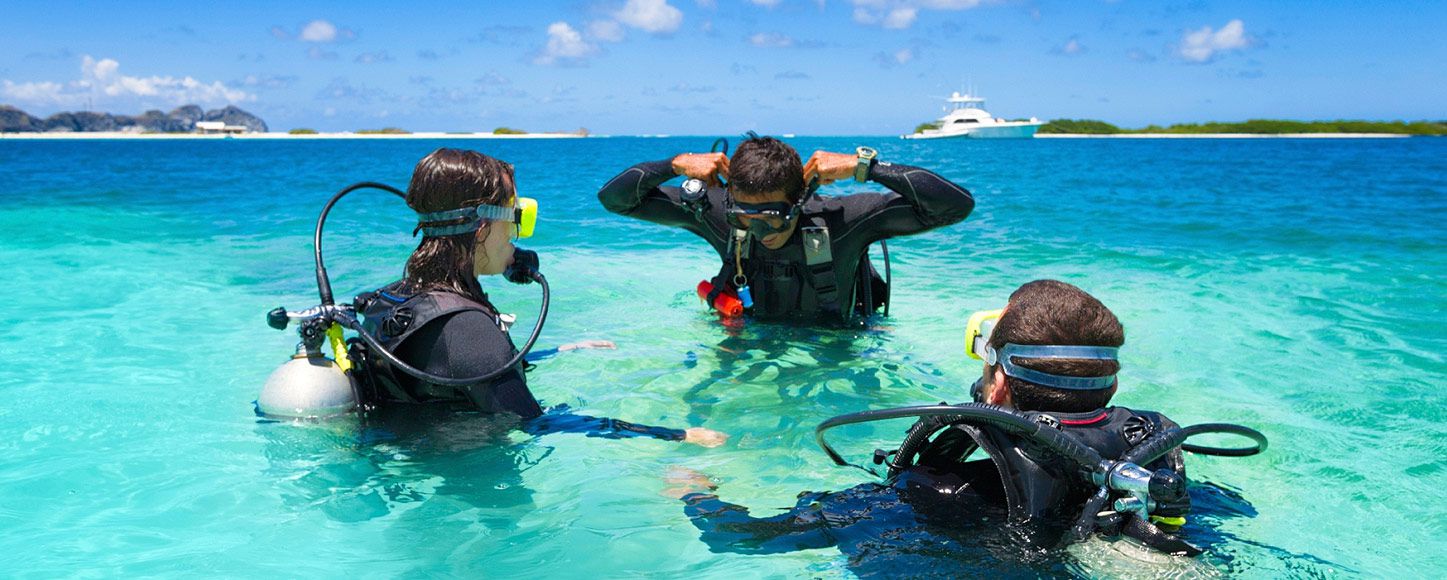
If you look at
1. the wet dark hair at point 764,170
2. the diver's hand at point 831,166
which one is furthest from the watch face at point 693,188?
the diver's hand at point 831,166

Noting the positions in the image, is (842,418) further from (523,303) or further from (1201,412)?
(523,303)

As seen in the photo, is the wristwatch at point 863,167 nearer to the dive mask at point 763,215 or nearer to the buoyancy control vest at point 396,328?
the dive mask at point 763,215

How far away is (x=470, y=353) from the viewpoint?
308 cm

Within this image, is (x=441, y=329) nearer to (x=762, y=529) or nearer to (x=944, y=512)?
(x=762, y=529)

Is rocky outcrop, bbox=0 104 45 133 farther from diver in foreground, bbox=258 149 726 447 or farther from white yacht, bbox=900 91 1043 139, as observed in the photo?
diver in foreground, bbox=258 149 726 447

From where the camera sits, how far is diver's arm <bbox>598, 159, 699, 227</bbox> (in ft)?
17.4

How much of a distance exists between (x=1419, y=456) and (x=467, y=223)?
13.7 ft

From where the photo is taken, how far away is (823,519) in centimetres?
284

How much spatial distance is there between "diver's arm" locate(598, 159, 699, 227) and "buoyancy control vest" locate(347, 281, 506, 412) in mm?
2002

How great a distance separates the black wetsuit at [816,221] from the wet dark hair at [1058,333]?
234 cm

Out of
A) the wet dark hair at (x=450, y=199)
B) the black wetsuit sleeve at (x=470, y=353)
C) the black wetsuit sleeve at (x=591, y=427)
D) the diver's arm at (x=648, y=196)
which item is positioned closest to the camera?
the black wetsuit sleeve at (x=470, y=353)

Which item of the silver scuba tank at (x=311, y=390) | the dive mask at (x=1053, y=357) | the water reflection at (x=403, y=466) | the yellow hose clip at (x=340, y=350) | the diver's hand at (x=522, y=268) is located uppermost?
the diver's hand at (x=522, y=268)

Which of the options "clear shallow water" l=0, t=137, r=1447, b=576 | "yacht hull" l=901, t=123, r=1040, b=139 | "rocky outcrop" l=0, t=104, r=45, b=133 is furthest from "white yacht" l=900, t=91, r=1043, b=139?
"rocky outcrop" l=0, t=104, r=45, b=133

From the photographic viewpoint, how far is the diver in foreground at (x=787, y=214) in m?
4.79
